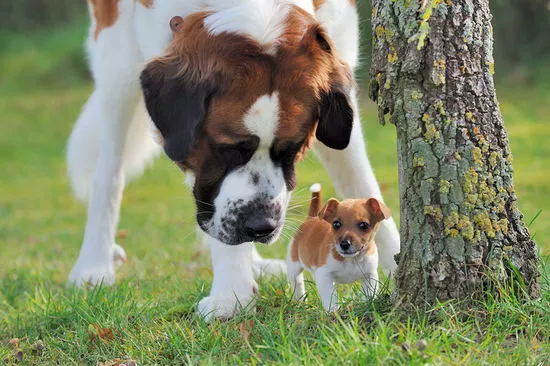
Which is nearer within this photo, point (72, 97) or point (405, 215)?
point (405, 215)

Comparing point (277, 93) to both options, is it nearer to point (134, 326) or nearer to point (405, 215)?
point (405, 215)

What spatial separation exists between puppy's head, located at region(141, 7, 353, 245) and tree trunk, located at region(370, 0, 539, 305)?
492 mm

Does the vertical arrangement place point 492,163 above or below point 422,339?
above

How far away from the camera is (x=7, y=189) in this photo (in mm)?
10906

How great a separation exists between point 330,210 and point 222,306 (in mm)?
609

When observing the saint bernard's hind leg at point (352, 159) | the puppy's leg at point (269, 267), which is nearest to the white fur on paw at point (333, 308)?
the saint bernard's hind leg at point (352, 159)

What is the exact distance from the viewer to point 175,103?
387 centimetres

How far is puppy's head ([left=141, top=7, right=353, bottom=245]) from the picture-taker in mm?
3719

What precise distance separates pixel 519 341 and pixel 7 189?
869 cm

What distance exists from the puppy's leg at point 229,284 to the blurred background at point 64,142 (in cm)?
30

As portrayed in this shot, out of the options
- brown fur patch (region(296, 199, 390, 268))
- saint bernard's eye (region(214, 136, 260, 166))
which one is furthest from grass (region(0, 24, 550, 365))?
saint bernard's eye (region(214, 136, 260, 166))

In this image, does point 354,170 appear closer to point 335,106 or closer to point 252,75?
point 335,106

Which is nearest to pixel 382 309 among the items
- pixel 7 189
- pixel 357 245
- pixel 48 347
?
pixel 357 245

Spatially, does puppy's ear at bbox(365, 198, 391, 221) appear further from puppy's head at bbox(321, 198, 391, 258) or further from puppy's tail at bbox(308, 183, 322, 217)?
puppy's tail at bbox(308, 183, 322, 217)
